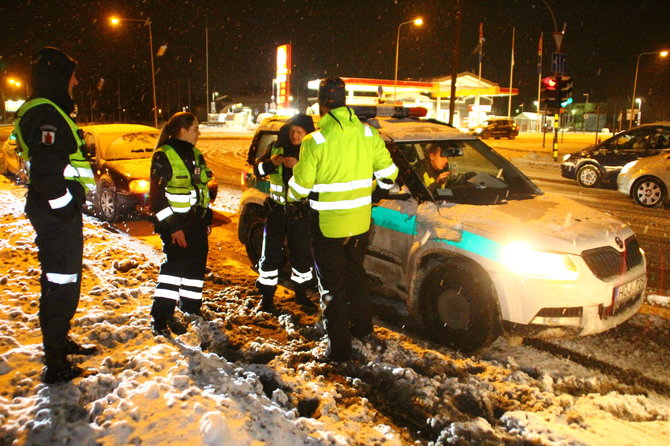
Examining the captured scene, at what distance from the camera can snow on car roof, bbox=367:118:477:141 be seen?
4645 millimetres

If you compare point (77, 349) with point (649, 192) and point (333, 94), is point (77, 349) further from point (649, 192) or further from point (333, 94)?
point (649, 192)

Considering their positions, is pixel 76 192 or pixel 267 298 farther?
pixel 267 298

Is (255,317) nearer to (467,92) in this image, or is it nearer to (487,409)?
(487,409)

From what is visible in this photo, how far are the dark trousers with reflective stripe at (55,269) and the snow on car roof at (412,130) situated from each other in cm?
265

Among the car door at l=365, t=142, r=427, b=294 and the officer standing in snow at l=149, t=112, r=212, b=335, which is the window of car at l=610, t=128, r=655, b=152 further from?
the officer standing in snow at l=149, t=112, r=212, b=335

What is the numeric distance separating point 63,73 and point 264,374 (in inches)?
94.5

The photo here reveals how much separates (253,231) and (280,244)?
3.73 ft

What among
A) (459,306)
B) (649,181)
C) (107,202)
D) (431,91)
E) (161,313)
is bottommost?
(161,313)

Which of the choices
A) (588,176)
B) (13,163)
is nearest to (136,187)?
(13,163)

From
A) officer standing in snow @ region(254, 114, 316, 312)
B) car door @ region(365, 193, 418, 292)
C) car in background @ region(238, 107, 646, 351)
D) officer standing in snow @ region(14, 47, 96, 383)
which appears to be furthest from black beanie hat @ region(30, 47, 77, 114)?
car door @ region(365, 193, 418, 292)

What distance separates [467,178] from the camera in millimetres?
5180

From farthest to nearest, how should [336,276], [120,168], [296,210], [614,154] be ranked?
[614,154] → [120,168] → [296,210] → [336,276]

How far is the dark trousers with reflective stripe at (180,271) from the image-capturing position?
411 centimetres

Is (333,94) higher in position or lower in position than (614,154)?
higher
